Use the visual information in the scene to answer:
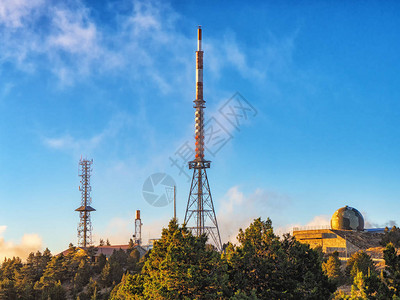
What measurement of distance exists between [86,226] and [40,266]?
16.6m

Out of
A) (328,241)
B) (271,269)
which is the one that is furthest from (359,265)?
(271,269)

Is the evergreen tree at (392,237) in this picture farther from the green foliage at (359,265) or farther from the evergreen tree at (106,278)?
the evergreen tree at (106,278)

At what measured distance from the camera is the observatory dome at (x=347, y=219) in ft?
273

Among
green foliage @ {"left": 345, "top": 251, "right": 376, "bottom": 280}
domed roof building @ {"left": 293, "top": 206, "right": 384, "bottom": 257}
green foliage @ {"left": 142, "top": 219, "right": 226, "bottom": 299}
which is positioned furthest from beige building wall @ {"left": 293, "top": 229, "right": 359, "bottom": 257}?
green foliage @ {"left": 142, "top": 219, "right": 226, "bottom": 299}

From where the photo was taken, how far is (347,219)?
83.4 m

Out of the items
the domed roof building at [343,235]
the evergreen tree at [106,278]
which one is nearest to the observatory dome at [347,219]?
the domed roof building at [343,235]

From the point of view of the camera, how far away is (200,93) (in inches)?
3063

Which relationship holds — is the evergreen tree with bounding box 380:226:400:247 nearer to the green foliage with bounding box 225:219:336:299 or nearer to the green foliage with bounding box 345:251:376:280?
the green foliage with bounding box 345:251:376:280

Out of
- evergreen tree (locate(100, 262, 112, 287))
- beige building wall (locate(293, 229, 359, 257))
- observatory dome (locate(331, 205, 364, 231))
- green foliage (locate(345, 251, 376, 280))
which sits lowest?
evergreen tree (locate(100, 262, 112, 287))

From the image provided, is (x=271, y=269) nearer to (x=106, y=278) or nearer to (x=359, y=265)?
(x=359, y=265)

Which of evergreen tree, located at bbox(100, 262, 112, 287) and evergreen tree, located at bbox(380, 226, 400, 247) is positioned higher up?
evergreen tree, located at bbox(380, 226, 400, 247)

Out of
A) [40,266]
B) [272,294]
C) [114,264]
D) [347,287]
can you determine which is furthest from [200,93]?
[272,294]

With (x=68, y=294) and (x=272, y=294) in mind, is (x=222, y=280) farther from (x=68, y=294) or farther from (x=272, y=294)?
(x=68, y=294)

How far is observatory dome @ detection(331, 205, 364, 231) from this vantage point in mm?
83200
